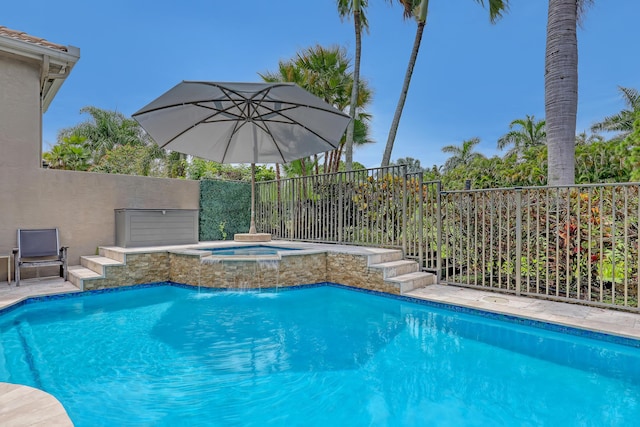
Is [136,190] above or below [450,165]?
below

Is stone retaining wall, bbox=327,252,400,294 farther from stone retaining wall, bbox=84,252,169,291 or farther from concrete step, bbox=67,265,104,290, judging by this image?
concrete step, bbox=67,265,104,290

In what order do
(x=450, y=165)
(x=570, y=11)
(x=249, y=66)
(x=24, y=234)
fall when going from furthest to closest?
(x=450, y=165)
(x=249, y=66)
(x=24, y=234)
(x=570, y=11)

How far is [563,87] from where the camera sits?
6.74m

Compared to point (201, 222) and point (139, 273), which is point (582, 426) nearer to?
point (139, 273)

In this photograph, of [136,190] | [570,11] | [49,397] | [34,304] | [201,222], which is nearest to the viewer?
[49,397]

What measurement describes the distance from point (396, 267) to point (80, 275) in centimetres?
628

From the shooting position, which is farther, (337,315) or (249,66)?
(249,66)

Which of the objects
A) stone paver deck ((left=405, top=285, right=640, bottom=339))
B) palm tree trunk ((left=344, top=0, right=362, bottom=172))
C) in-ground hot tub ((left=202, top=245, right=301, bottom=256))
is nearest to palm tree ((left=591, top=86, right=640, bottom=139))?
palm tree trunk ((left=344, top=0, right=362, bottom=172))

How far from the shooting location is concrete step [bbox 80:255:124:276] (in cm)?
729

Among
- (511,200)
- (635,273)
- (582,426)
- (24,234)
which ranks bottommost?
(582,426)

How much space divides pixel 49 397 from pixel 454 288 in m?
6.22

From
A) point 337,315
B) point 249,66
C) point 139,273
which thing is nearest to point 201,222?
point 139,273

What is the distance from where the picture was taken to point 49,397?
2.63m

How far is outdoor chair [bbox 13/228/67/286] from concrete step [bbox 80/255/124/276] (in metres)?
0.44
